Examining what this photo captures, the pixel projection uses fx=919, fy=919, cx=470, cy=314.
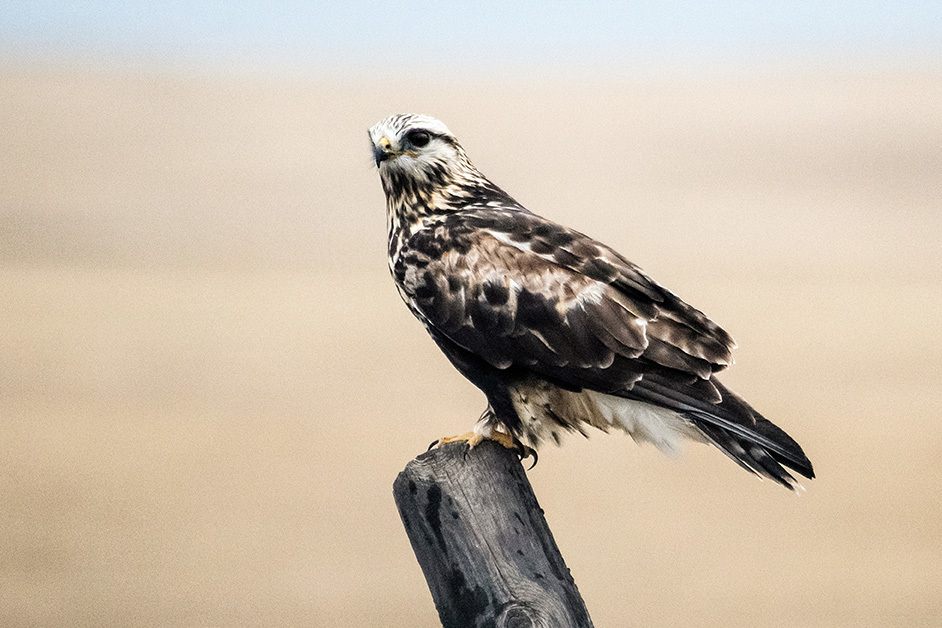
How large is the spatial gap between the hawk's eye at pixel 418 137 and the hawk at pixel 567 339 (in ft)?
1.14

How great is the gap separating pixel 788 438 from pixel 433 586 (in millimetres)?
1239

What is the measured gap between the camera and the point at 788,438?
2.99m

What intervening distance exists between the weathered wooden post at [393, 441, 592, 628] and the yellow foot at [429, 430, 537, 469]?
1.08 feet

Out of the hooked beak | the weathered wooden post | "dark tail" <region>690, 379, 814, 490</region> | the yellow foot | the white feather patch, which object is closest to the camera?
the weathered wooden post

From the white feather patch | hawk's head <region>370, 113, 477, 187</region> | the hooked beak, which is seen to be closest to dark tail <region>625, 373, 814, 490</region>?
the white feather patch

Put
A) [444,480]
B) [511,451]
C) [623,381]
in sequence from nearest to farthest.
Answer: [444,480], [623,381], [511,451]

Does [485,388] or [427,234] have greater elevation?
[427,234]

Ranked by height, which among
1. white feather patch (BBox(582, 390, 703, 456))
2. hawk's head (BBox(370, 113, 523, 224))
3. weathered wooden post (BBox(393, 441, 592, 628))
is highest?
hawk's head (BBox(370, 113, 523, 224))

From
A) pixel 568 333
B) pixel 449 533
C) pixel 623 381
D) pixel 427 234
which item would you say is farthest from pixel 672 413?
pixel 427 234

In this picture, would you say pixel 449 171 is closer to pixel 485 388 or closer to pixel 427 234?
pixel 427 234

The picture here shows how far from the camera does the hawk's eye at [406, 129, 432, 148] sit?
147 inches

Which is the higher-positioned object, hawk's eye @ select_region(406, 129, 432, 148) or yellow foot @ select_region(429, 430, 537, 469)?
hawk's eye @ select_region(406, 129, 432, 148)

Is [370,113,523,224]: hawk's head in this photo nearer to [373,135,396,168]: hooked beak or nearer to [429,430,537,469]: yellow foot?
[373,135,396,168]: hooked beak

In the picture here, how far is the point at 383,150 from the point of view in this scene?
12.2ft
